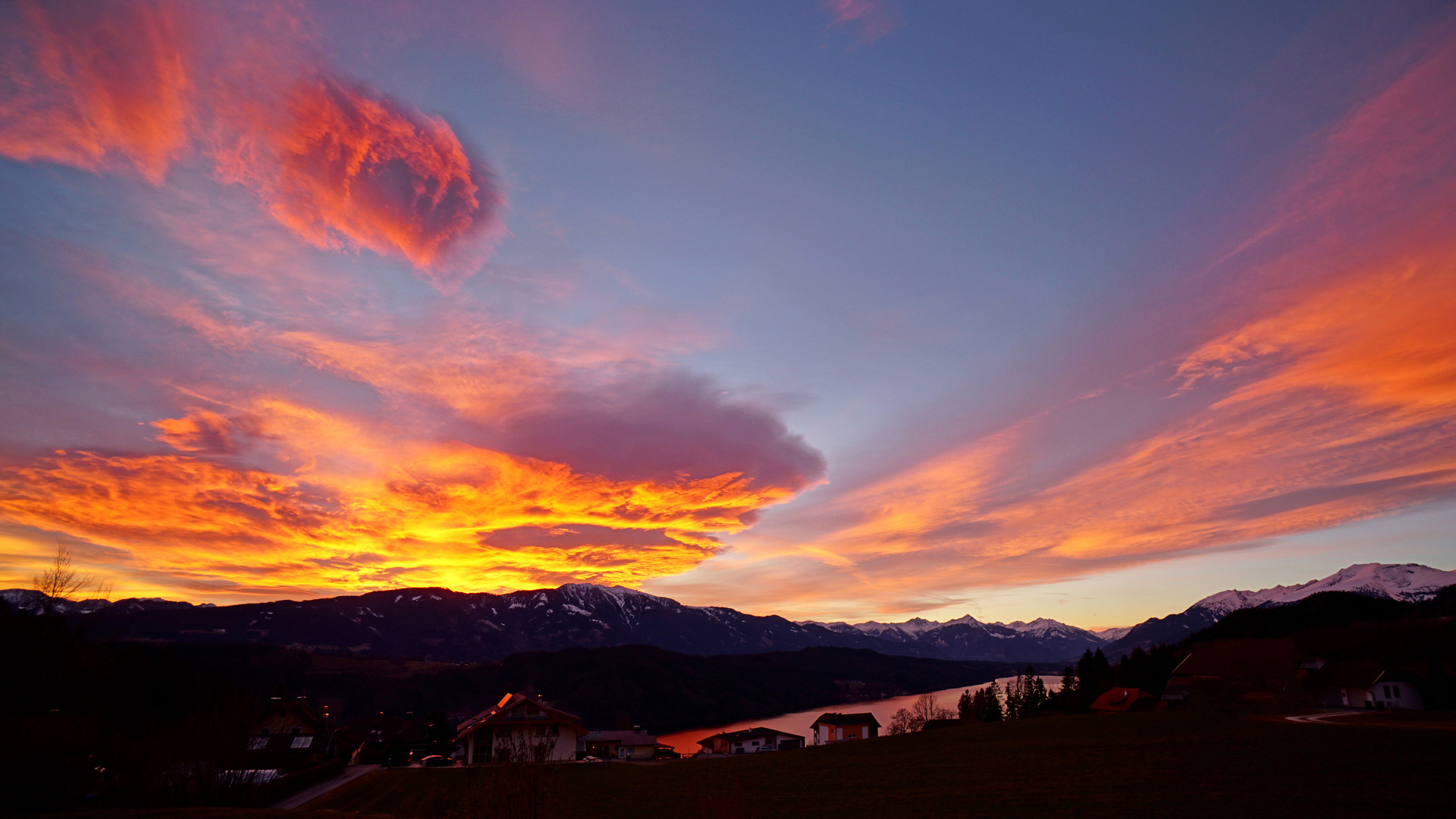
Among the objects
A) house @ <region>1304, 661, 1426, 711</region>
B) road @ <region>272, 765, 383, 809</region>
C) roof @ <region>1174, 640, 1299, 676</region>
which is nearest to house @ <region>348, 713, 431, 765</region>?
road @ <region>272, 765, 383, 809</region>

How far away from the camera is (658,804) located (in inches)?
1256

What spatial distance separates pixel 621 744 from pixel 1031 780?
6995 cm

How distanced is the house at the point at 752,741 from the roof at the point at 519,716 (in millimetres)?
34004

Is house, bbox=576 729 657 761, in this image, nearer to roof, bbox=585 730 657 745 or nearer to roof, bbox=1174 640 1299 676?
roof, bbox=585 730 657 745

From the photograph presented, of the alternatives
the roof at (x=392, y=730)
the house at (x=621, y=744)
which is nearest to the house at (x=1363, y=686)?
the house at (x=621, y=744)

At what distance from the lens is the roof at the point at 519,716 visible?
195 feet

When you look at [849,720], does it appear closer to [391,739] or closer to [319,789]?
[391,739]

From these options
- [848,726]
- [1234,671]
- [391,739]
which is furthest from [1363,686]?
[391,739]

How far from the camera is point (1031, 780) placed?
2877 centimetres

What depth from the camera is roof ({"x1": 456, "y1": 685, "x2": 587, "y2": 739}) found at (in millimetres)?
59312

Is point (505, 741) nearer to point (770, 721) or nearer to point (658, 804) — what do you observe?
point (658, 804)

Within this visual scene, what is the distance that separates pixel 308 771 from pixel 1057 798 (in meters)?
49.5

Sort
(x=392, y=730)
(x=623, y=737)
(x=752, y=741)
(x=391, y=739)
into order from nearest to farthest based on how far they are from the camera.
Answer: (x=623, y=737) → (x=752, y=741) → (x=391, y=739) → (x=392, y=730)

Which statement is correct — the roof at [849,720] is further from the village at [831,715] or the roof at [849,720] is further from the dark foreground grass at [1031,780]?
the dark foreground grass at [1031,780]
